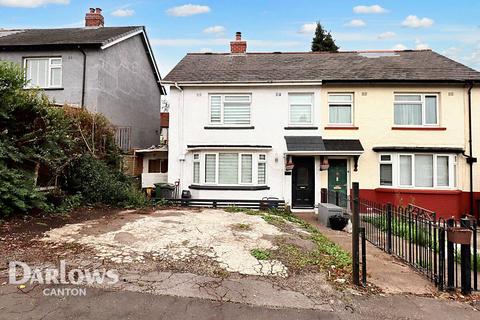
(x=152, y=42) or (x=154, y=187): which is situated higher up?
(x=152, y=42)

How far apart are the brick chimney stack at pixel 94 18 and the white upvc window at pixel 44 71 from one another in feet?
17.8

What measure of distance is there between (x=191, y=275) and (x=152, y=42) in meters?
18.8

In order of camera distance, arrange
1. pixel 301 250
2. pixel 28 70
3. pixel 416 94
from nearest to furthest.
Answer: pixel 301 250 < pixel 416 94 < pixel 28 70

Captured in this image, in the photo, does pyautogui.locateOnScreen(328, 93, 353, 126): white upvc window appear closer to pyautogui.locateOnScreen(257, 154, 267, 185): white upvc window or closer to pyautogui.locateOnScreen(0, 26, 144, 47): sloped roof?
pyautogui.locateOnScreen(257, 154, 267, 185): white upvc window

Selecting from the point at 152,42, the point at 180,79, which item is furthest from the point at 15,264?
the point at 152,42


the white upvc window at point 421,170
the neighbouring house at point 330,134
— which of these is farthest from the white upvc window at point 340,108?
the white upvc window at point 421,170

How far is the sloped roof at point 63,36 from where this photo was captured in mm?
14773

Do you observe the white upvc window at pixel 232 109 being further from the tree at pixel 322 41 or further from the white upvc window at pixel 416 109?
the tree at pixel 322 41

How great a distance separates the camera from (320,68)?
589 inches

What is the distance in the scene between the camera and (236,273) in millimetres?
5383

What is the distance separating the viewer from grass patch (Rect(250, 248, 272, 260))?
6.13 m

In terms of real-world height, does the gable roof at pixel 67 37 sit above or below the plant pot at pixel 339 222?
above

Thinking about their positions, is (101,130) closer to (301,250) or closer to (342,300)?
(301,250)

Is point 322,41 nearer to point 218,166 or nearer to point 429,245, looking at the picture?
point 218,166
